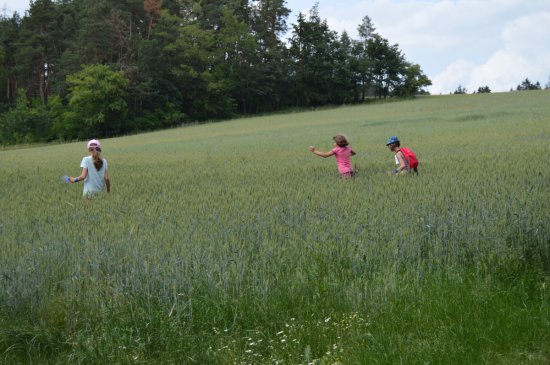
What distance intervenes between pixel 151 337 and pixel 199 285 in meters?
0.74

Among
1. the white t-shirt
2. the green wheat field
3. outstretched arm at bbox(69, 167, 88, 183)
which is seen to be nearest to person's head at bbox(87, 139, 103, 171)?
the white t-shirt

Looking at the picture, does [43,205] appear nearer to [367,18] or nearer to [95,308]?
[95,308]

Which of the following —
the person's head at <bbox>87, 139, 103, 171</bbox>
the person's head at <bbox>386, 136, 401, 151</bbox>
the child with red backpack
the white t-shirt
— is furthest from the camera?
the child with red backpack

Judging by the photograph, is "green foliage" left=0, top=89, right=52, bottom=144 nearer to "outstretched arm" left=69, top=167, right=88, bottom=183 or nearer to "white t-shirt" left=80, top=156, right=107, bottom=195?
"white t-shirt" left=80, top=156, right=107, bottom=195

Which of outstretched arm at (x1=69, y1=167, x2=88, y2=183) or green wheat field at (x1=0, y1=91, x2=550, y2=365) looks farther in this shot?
outstretched arm at (x1=69, y1=167, x2=88, y2=183)

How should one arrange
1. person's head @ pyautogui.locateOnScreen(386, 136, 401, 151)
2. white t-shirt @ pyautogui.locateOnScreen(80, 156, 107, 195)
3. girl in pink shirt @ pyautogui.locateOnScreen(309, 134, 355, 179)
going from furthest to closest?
girl in pink shirt @ pyautogui.locateOnScreen(309, 134, 355, 179), person's head @ pyautogui.locateOnScreen(386, 136, 401, 151), white t-shirt @ pyautogui.locateOnScreen(80, 156, 107, 195)

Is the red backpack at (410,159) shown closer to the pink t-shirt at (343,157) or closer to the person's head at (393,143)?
the person's head at (393,143)

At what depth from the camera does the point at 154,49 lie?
60.5 metres

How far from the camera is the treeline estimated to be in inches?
2323

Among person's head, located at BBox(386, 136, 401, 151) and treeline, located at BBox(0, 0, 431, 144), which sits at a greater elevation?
treeline, located at BBox(0, 0, 431, 144)

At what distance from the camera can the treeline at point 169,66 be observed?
59.0 meters

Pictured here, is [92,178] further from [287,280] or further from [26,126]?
[26,126]

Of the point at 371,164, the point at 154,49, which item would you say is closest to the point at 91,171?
the point at 371,164

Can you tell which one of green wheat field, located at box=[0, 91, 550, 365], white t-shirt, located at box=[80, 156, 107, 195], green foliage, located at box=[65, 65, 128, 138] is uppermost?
green foliage, located at box=[65, 65, 128, 138]
